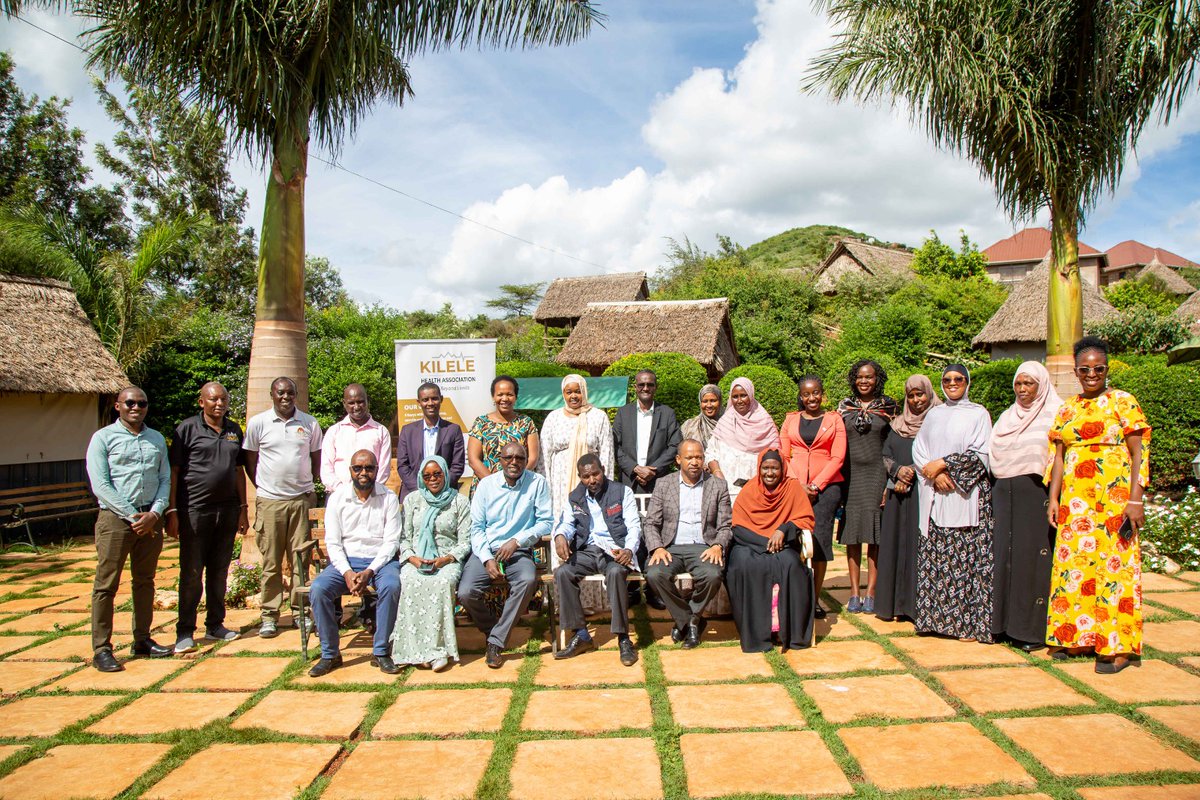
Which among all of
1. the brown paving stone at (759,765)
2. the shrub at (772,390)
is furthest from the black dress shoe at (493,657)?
the shrub at (772,390)

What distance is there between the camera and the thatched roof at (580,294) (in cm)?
3094

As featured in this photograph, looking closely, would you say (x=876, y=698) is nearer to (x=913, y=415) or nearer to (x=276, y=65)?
(x=913, y=415)

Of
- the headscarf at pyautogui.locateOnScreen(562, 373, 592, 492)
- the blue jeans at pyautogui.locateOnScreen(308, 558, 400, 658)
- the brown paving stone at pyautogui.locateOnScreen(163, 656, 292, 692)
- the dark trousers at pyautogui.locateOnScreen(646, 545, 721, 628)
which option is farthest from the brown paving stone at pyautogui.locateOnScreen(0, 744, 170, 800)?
the headscarf at pyautogui.locateOnScreen(562, 373, 592, 492)

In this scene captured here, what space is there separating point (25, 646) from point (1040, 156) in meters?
9.32

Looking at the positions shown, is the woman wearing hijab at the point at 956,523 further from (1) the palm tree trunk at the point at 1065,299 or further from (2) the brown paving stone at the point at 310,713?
(2) the brown paving stone at the point at 310,713

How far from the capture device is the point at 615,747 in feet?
11.0

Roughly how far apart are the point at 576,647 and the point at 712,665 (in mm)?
855

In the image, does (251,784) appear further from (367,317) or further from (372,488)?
(367,317)

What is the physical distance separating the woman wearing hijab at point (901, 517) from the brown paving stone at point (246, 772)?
3.72 metres

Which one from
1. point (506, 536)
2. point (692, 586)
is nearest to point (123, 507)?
point (506, 536)

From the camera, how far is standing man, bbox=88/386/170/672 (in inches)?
179

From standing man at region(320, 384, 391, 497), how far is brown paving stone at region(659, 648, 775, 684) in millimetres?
2389

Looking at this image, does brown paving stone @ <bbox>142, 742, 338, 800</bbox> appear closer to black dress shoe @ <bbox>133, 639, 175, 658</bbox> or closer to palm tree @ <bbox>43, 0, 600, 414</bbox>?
black dress shoe @ <bbox>133, 639, 175, 658</bbox>

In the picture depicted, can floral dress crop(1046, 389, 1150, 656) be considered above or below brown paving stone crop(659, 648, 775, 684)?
above
